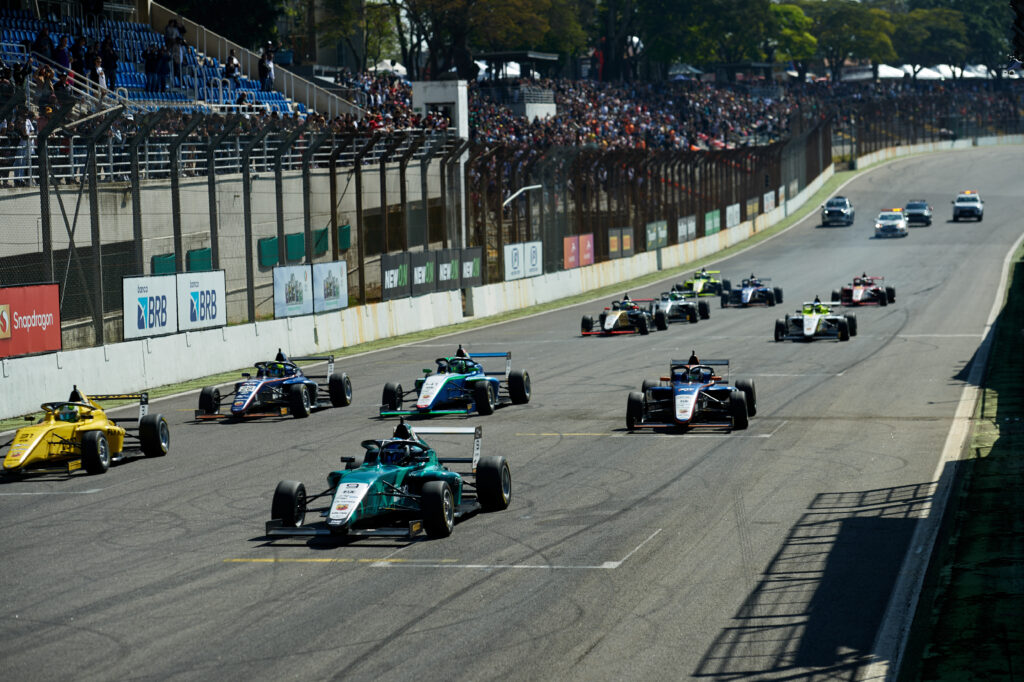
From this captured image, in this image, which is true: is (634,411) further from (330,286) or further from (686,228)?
(686,228)

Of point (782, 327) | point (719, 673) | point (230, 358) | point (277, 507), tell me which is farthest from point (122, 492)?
point (782, 327)

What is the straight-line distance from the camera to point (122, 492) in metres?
17.0

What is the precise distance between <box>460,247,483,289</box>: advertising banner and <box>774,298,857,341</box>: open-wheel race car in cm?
1204

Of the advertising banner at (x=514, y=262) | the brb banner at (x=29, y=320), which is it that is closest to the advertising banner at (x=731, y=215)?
the advertising banner at (x=514, y=262)

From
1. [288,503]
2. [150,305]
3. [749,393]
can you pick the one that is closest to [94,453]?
[288,503]

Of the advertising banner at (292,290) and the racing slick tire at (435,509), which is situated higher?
the advertising banner at (292,290)

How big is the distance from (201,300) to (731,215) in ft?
164

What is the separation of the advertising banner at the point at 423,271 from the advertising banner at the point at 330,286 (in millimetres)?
3765

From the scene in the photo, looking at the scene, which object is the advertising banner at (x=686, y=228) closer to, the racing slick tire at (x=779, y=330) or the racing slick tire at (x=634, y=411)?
the racing slick tire at (x=779, y=330)

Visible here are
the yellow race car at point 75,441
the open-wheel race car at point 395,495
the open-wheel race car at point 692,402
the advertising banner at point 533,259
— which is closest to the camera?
the open-wheel race car at point 395,495

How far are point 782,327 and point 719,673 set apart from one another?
25403mm

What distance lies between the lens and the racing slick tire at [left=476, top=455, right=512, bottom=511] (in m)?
15.3

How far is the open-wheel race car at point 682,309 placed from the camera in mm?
40375

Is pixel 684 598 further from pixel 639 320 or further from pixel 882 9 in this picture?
pixel 882 9
